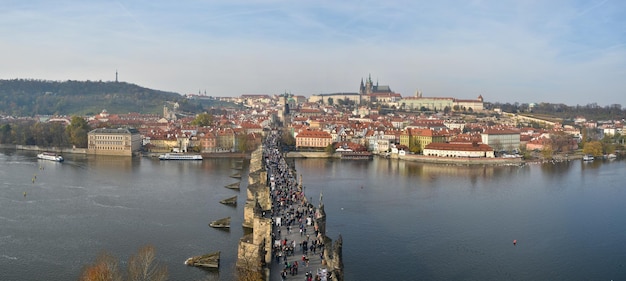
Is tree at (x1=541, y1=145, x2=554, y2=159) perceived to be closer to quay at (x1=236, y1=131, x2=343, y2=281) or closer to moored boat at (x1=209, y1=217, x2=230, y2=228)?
quay at (x1=236, y1=131, x2=343, y2=281)

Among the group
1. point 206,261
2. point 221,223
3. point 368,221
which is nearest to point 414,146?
point 368,221

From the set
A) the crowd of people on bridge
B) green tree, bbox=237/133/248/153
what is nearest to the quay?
the crowd of people on bridge

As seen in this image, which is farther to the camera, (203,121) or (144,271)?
(203,121)

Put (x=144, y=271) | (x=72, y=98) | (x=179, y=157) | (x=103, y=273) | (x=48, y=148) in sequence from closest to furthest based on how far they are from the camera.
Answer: (x=103, y=273), (x=144, y=271), (x=179, y=157), (x=48, y=148), (x=72, y=98)

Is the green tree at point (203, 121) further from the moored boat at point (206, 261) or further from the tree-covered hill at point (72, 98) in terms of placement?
the moored boat at point (206, 261)

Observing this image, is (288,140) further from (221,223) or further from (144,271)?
(144,271)

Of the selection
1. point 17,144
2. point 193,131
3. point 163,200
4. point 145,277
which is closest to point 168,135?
point 193,131

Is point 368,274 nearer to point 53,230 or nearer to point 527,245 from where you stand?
point 527,245
